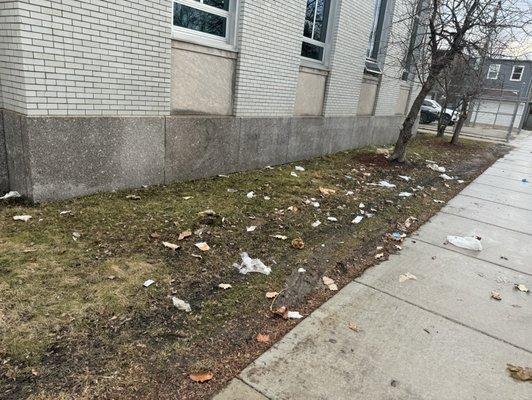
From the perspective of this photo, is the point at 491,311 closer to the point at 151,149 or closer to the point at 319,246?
the point at 319,246

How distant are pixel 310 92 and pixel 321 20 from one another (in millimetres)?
1704

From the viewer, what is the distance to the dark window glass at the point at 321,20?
9.01 metres

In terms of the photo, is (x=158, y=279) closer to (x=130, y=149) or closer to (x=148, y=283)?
(x=148, y=283)

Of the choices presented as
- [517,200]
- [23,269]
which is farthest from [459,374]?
[517,200]

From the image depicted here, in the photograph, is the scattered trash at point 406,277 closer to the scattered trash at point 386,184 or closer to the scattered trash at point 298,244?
the scattered trash at point 298,244

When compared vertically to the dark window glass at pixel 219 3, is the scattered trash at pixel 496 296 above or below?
below

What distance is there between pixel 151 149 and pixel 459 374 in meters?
4.47

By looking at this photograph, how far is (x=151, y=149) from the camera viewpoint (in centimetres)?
556

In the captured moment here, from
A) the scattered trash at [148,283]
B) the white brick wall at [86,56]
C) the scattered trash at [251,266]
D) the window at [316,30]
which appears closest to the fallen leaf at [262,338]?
the scattered trash at [251,266]

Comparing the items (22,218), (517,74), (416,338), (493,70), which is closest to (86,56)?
(22,218)

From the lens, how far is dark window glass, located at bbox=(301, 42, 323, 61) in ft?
28.9

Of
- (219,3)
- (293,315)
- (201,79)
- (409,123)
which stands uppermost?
(219,3)

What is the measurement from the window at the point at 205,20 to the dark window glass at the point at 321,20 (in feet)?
10.1

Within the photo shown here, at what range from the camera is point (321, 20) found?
912cm
